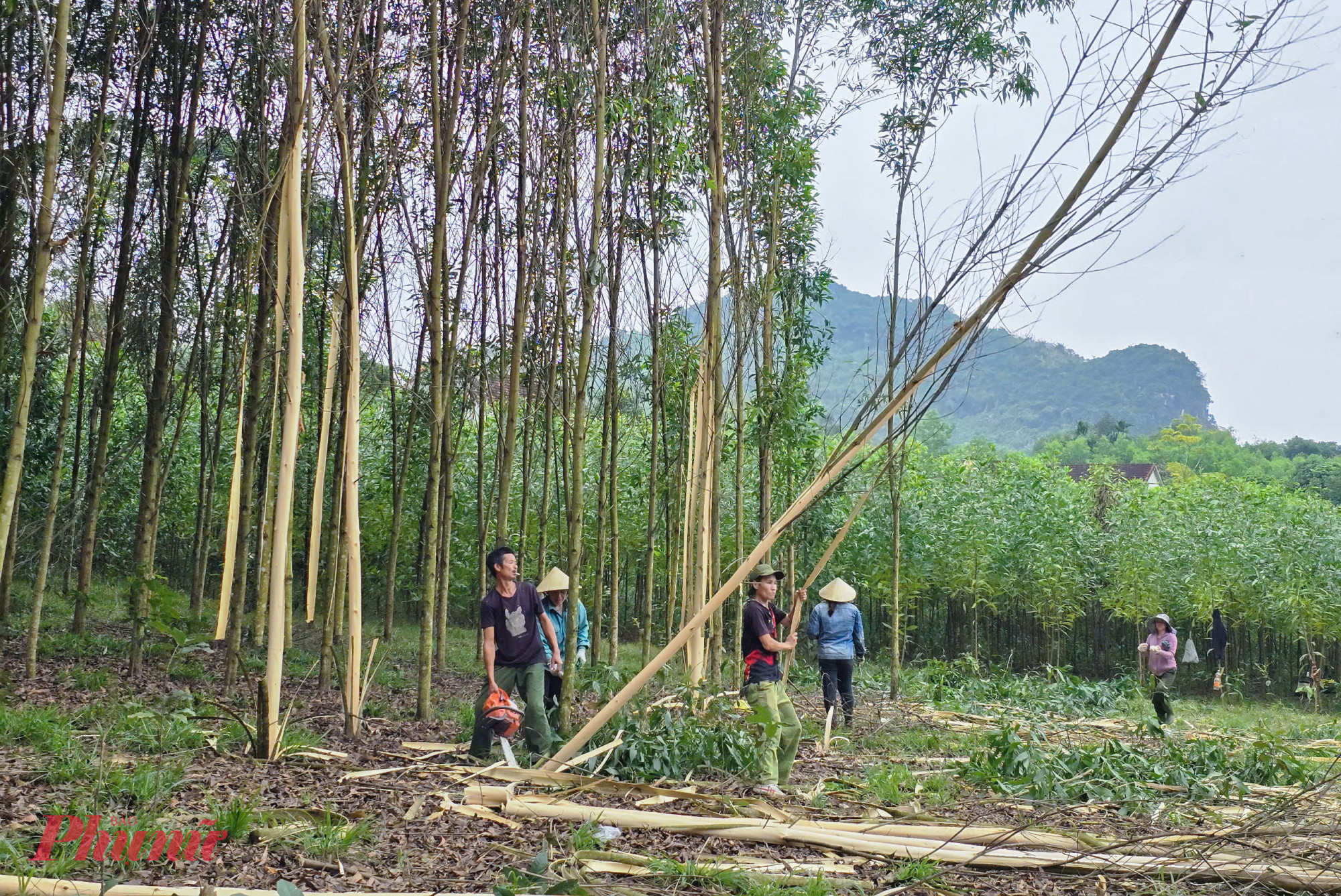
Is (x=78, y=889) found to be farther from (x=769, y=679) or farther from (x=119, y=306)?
(x=119, y=306)

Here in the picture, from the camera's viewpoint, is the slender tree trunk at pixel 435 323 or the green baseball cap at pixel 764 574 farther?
the slender tree trunk at pixel 435 323

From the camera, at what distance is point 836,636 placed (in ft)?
26.9

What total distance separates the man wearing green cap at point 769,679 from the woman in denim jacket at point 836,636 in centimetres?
242

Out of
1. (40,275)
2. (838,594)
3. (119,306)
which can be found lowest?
(838,594)

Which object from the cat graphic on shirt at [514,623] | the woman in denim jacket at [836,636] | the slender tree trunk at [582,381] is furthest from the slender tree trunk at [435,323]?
the woman in denim jacket at [836,636]

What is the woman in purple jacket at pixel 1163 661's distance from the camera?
9453 mm

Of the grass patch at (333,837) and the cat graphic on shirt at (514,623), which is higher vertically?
the cat graphic on shirt at (514,623)

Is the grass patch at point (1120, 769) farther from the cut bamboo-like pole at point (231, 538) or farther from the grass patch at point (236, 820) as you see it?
the cut bamboo-like pole at point (231, 538)

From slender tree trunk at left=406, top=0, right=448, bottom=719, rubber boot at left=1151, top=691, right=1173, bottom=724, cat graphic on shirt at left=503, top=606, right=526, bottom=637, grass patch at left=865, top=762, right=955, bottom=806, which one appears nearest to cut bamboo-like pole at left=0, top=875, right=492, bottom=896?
cat graphic on shirt at left=503, top=606, right=526, bottom=637

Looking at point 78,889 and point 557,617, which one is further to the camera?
point 557,617

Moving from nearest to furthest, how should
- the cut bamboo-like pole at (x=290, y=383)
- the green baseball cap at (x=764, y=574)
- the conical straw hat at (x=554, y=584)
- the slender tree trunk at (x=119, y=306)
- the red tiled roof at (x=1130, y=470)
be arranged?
1. the cut bamboo-like pole at (x=290, y=383)
2. the green baseball cap at (x=764, y=574)
3. the slender tree trunk at (x=119, y=306)
4. the conical straw hat at (x=554, y=584)
5. the red tiled roof at (x=1130, y=470)

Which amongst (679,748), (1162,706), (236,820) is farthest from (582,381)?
(1162,706)

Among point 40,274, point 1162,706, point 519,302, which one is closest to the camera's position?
point 40,274

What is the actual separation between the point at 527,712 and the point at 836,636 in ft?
11.3
